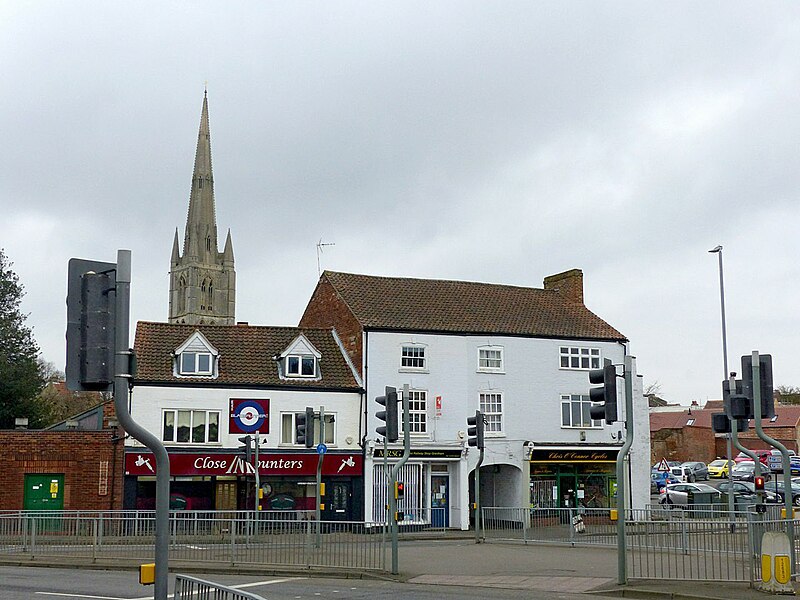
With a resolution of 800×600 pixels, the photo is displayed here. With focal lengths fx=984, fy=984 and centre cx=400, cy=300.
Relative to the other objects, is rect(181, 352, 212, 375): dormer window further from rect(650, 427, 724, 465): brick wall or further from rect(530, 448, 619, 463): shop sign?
rect(650, 427, 724, 465): brick wall

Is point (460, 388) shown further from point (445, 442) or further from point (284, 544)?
point (284, 544)

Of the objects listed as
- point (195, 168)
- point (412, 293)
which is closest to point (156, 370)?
point (412, 293)

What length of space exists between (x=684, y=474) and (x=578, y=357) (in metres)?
26.5

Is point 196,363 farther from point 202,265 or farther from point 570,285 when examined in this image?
point 202,265

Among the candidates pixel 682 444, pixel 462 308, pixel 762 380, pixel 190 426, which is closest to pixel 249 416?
pixel 190 426

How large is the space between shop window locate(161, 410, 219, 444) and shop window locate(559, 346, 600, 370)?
51.1 feet

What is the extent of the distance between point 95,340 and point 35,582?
49.0ft

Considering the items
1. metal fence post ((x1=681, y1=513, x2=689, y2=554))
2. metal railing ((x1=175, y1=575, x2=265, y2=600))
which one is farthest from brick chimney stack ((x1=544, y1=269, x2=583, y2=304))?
metal railing ((x1=175, y1=575, x2=265, y2=600))

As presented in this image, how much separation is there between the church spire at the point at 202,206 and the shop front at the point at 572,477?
4361 inches

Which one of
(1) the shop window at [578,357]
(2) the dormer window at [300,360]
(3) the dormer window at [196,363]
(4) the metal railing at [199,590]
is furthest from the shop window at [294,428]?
(4) the metal railing at [199,590]

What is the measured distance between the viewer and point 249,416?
38688 mm

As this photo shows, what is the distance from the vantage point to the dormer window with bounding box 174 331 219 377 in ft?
126

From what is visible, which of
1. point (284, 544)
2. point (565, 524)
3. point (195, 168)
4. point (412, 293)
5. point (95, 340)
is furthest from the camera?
point (195, 168)

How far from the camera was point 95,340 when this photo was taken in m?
7.15
